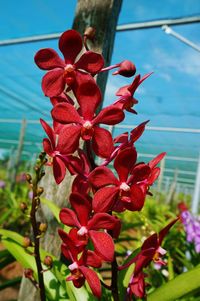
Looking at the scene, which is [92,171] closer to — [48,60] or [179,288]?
[48,60]

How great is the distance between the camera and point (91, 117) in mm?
551

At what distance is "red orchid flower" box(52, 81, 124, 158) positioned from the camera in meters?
0.53

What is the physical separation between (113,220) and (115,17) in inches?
34.7

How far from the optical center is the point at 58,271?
3.09 ft

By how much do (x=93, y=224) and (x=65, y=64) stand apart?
25 cm

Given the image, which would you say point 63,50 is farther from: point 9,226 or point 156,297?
point 9,226

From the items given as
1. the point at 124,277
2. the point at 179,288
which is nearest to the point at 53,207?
the point at 124,277

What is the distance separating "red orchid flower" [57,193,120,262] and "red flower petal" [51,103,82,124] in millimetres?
113

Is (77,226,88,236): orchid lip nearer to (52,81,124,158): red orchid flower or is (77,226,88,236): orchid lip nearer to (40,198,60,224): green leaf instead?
(52,81,124,158): red orchid flower

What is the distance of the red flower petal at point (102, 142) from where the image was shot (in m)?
0.54

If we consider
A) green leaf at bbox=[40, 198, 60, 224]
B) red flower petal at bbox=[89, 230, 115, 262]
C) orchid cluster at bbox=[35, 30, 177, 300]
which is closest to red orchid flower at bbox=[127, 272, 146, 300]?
orchid cluster at bbox=[35, 30, 177, 300]

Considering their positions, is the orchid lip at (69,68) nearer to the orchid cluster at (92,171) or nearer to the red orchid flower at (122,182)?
the orchid cluster at (92,171)

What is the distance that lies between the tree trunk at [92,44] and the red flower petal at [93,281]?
0.67 metres

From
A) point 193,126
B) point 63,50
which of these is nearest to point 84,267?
point 63,50
